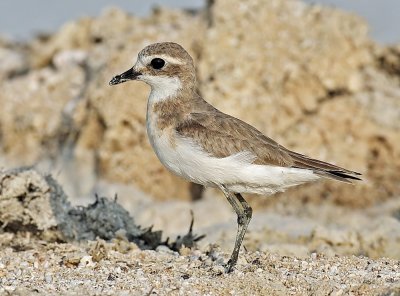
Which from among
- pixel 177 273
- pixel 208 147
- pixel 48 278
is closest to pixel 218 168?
pixel 208 147

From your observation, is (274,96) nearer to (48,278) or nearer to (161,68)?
(161,68)

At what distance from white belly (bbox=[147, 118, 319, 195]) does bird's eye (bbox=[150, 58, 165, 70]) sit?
25.3 inches

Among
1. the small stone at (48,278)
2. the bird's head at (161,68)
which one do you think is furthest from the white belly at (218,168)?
the small stone at (48,278)

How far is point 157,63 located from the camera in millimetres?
7117

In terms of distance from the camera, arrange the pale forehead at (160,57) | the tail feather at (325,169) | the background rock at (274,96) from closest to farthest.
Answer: the tail feather at (325,169)
the pale forehead at (160,57)
the background rock at (274,96)

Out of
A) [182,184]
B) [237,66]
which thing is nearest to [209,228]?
[182,184]

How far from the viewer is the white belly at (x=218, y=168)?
21.6ft

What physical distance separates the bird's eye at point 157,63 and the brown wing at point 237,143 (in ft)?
1.83

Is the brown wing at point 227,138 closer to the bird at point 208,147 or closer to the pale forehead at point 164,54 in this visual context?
the bird at point 208,147

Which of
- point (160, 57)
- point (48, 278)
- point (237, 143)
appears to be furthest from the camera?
point (160, 57)

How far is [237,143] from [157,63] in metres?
1.04

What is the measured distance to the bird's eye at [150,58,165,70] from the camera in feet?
23.3

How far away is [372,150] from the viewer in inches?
470

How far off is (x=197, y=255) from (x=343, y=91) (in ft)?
19.1
